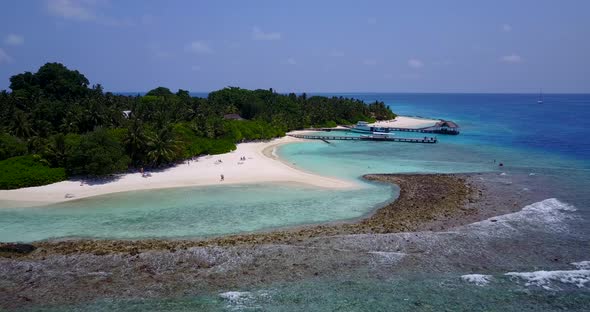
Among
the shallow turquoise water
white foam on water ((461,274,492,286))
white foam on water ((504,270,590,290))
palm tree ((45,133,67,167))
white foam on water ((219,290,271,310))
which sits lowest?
white foam on water ((504,270,590,290))

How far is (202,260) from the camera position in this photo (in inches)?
981

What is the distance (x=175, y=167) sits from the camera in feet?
167

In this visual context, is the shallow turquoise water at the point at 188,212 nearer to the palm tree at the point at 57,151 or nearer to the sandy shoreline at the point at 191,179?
the sandy shoreline at the point at 191,179

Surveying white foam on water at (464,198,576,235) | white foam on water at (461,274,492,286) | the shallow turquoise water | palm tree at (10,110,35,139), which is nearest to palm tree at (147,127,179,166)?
the shallow turquoise water

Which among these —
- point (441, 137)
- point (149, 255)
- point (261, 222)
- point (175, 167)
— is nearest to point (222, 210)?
point (261, 222)

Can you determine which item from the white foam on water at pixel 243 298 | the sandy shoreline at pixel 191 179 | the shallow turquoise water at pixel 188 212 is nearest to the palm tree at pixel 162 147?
the sandy shoreline at pixel 191 179

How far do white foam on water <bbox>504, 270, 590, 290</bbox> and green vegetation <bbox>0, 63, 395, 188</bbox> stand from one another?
38.0 meters

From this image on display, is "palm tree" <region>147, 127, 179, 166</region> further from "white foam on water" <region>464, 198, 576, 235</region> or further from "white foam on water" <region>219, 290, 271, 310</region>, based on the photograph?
"white foam on water" <region>464, 198, 576, 235</region>

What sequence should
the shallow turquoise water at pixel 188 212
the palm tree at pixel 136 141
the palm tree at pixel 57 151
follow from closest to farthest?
the shallow turquoise water at pixel 188 212 < the palm tree at pixel 57 151 < the palm tree at pixel 136 141

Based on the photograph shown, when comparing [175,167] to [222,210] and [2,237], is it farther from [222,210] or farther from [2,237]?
[2,237]

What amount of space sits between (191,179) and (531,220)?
33.7m

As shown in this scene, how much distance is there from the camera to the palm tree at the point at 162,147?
4753 cm

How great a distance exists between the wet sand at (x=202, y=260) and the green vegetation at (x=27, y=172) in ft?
54.0

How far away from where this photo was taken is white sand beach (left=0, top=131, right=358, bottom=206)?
128 feet
